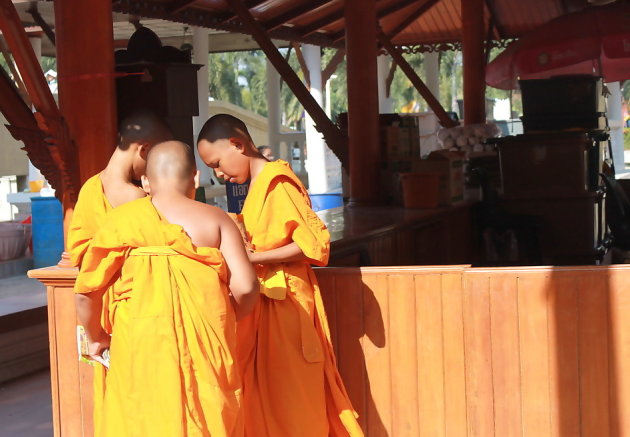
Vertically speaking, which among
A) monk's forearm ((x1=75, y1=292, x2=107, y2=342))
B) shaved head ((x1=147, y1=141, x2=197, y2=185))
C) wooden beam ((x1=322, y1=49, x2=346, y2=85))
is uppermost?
wooden beam ((x1=322, y1=49, x2=346, y2=85))

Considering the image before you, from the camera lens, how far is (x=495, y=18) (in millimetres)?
13789

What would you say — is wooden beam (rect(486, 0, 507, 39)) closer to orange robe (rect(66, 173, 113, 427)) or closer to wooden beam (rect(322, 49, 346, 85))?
wooden beam (rect(322, 49, 346, 85))

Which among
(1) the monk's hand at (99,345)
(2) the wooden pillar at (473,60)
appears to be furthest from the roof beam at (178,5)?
(1) the monk's hand at (99,345)

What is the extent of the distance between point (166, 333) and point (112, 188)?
2.95ft

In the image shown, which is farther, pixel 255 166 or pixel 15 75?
pixel 15 75

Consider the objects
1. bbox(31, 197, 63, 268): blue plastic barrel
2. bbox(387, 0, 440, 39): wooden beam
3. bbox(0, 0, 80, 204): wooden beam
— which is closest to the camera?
bbox(0, 0, 80, 204): wooden beam

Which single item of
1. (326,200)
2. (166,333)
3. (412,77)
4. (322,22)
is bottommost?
(166,333)

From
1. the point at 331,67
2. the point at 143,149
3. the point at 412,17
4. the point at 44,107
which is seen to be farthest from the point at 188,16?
the point at 331,67

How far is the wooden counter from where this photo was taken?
5.94 meters

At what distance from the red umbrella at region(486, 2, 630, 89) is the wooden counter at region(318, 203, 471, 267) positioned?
1659 mm

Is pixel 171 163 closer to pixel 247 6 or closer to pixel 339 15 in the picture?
pixel 247 6

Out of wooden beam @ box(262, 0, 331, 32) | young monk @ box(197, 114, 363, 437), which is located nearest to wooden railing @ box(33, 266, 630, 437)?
young monk @ box(197, 114, 363, 437)

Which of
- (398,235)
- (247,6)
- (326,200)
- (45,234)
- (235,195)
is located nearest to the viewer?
(235,195)

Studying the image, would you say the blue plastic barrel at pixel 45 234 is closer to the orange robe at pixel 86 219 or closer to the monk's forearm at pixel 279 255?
the orange robe at pixel 86 219
